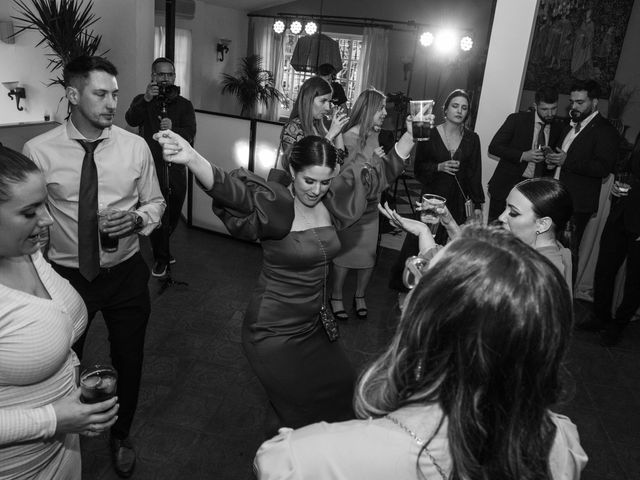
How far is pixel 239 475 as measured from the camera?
243 cm

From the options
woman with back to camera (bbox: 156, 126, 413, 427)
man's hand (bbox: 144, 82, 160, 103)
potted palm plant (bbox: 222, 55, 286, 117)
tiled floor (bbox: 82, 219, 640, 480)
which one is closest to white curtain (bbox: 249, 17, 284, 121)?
potted palm plant (bbox: 222, 55, 286, 117)

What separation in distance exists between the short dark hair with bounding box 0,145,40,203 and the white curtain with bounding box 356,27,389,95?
10573 mm

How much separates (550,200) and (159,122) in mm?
3127

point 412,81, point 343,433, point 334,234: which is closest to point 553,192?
point 334,234

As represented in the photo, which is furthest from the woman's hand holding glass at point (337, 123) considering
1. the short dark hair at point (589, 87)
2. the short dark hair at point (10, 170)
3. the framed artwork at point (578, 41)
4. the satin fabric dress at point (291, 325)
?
the framed artwork at point (578, 41)

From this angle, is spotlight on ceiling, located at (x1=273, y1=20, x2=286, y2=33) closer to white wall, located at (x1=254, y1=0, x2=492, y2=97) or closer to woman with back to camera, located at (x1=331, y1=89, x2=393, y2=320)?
white wall, located at (x1=254, y1=0, x2=492, y2=97)

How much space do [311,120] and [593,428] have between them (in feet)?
8.08

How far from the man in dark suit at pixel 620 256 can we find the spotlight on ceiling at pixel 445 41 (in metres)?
7.34

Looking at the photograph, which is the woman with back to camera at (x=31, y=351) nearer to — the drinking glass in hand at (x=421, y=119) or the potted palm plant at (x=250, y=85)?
the drinking glass in hand at (x=421, y=119)

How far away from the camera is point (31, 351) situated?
127cm

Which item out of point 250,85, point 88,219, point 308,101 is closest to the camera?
point 88,219

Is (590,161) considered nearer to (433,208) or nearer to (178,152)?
(433,208)

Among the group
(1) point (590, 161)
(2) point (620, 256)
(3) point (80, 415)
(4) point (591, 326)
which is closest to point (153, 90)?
(1) point (590, 161)

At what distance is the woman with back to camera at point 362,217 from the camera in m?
3.84
